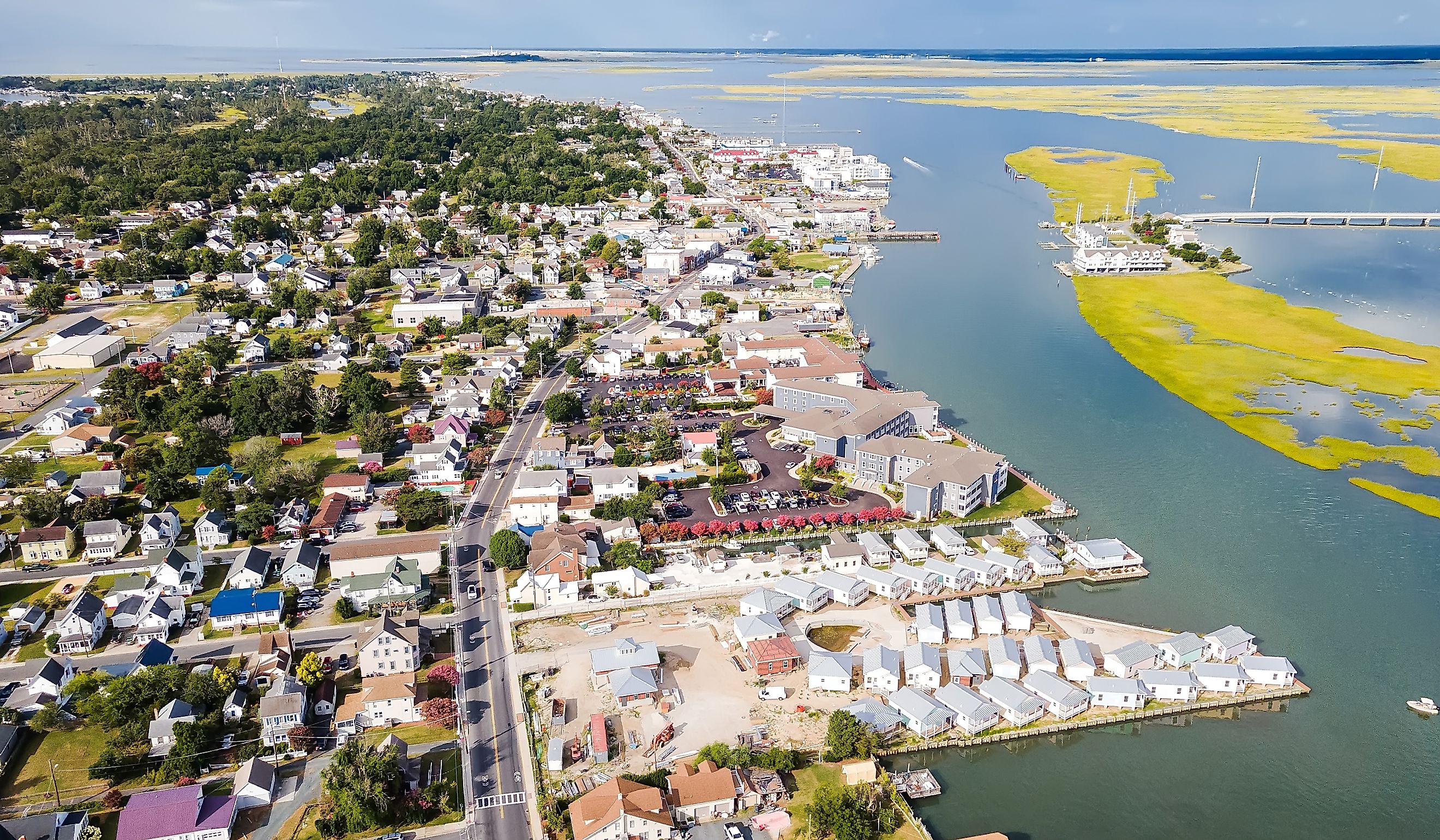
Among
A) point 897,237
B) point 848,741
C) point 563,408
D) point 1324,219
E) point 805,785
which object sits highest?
point 1324,219

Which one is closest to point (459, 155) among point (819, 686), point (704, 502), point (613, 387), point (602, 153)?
point (602, 153)

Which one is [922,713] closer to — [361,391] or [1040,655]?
[1040,655]

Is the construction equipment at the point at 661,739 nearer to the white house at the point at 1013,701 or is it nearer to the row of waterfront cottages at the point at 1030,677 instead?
the row of waterfront cottages at the point at 1030,677

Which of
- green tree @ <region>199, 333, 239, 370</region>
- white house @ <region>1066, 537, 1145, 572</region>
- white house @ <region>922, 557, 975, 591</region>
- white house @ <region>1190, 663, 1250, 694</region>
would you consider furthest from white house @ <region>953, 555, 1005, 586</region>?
green tree @ <region>199, 333, 239, 370</region>

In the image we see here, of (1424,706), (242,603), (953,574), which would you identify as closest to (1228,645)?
(1424,706)

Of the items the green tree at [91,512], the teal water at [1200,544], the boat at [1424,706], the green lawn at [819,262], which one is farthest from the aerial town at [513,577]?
the green lawn at [819,262]

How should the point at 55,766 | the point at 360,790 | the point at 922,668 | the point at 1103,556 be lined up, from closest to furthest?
the point at 360,790
the point at 55,766
the point at 922,668
the point at 1103,556
